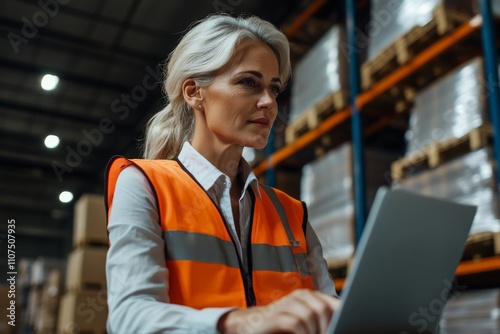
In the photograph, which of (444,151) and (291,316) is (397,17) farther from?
(291,316)

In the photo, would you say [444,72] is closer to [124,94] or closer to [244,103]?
[244,103]

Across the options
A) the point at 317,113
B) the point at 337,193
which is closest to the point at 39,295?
the point at 317,113

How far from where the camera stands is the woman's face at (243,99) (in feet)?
5.99

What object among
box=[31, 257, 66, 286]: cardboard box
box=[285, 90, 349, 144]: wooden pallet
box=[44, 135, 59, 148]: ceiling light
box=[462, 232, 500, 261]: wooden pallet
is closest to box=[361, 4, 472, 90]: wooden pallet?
box=[285, 90, 349, 144]: wooden pallet

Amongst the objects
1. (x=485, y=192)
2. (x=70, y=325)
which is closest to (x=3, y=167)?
(x=70, y=325)

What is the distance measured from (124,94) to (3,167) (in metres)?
4.79

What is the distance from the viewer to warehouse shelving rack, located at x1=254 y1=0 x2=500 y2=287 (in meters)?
3.64

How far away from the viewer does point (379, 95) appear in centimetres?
499

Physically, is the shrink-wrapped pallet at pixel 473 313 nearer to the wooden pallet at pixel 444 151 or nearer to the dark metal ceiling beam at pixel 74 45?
the wooden pallet at pixel 444 151

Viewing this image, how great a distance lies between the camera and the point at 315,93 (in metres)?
5.64

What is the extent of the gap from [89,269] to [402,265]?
6.25 metres

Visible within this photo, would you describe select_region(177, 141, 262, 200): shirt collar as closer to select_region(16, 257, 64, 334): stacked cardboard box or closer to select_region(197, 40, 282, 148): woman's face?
select_region(197, 40, 282, 148): woman's face

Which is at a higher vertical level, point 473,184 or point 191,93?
point 473,184

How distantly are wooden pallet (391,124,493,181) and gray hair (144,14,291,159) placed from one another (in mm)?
2182
